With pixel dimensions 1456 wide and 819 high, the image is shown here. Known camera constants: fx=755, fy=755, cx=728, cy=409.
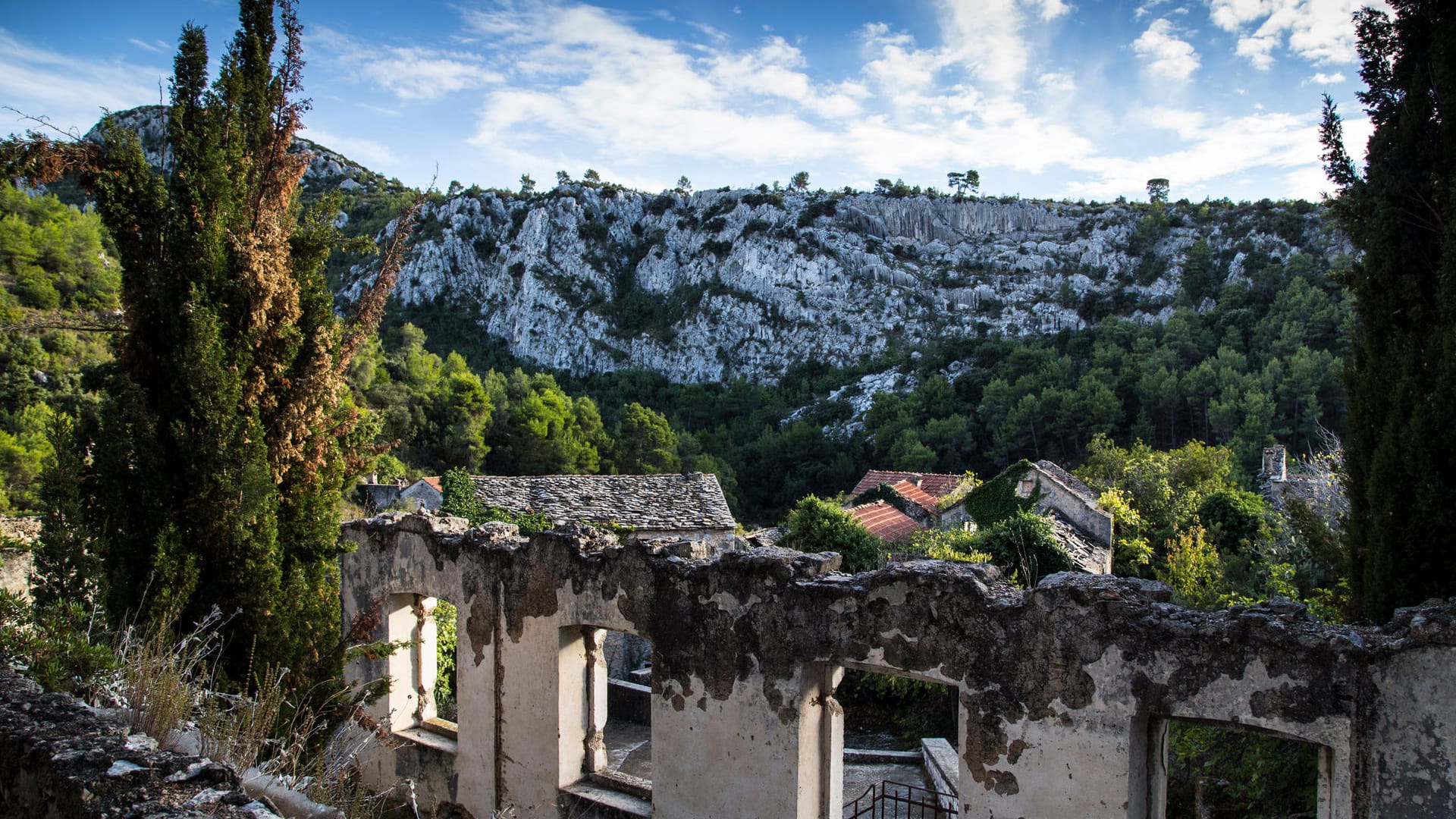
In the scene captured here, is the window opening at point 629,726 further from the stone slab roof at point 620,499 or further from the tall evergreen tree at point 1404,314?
the tall evergreen tree at point 1404,314

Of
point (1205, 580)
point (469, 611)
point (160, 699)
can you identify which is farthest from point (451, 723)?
point (1205, 580)

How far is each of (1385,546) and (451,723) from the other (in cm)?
952

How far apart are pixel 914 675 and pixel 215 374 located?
571cm

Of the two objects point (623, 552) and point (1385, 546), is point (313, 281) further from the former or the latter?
point (1385, 546)

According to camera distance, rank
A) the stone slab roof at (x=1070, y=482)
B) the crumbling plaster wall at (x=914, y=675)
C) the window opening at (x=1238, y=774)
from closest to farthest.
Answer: the crumbling plaster wall at (x=914, y=675)
the window opening at (x=1238, y=774)
the stone slab roof at (x=1070, y=482)

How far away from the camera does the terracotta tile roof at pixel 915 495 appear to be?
2731 cm

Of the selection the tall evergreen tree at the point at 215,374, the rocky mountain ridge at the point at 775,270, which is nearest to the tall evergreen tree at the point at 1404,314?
the tall evergreen tree at the point at 215,374

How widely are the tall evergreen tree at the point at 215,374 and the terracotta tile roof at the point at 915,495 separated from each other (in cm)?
2278

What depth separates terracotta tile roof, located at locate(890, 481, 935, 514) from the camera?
89.6 feet

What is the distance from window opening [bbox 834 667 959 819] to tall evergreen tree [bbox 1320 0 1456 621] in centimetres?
487

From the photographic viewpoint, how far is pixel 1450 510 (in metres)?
5.68

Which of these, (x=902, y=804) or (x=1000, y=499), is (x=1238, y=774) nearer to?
(x=902, y=804)

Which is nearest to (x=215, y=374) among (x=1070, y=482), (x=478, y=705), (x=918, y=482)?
(x=478, y=705)

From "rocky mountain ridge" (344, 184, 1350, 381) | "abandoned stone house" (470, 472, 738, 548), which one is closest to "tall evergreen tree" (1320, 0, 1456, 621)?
"abandoned stone house" (470, 472, 738, 548)
